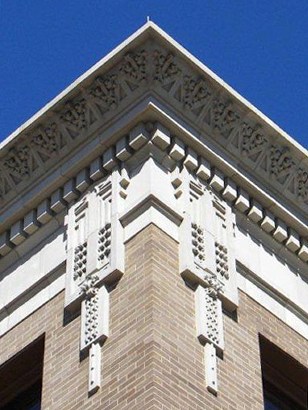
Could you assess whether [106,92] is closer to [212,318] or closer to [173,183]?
[173,183]

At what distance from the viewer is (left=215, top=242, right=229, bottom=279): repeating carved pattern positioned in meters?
23.9

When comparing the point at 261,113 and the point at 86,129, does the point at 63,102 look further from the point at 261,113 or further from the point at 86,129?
the point at 261,113

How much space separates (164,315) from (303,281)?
3.84 m

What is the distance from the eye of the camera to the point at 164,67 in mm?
24812

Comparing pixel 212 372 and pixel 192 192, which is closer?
pixel 212 372

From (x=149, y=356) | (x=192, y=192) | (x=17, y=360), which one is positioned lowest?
(x=149, y=356)

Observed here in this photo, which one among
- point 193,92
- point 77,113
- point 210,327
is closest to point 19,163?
point 77,113

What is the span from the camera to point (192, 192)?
24547mm

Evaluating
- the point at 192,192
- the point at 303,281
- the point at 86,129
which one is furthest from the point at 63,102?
the point at 303,281

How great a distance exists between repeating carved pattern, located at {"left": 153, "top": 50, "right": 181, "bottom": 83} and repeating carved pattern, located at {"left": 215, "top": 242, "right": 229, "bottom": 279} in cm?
227

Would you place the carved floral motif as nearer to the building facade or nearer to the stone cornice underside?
the building facade

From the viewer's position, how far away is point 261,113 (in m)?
25.6

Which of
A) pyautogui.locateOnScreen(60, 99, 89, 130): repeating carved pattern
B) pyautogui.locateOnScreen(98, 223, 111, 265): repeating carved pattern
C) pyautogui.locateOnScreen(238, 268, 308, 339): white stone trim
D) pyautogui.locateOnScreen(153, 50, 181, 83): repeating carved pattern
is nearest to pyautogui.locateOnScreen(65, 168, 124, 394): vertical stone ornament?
pyautogui.locateOnScreen(98, 223, 111, 265): repeating carved pattern

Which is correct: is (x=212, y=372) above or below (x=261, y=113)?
below
